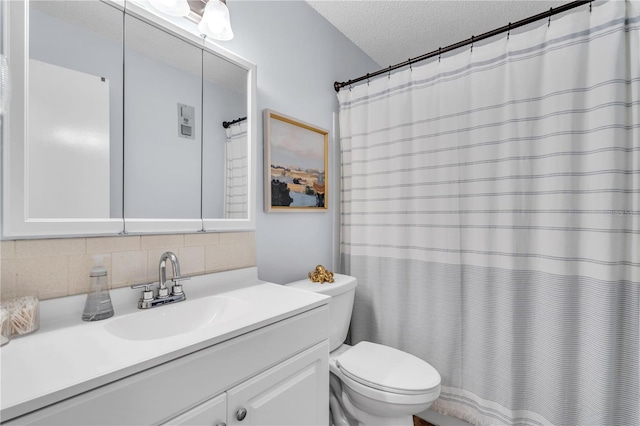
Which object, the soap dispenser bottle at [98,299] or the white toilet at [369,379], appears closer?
the soap dispenser bottle at [98,299]

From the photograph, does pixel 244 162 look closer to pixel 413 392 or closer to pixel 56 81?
pixel 56 81

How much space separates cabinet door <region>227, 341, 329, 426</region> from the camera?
0.82m

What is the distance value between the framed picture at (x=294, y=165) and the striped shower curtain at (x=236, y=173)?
143 millimetres

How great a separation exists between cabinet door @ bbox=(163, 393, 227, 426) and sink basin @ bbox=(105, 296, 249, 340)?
0.20 meters

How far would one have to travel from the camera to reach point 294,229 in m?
1.70

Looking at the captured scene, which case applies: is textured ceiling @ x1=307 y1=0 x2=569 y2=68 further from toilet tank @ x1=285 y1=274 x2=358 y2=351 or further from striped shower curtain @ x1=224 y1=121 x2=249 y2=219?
toilet tank @ x1=285 y1=274 x2=358 y2=351

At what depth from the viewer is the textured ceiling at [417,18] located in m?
1.75

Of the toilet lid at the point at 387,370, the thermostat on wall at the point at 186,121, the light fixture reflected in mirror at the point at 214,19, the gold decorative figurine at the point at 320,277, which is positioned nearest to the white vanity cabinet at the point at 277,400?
the toilet lid at the point at 387,370

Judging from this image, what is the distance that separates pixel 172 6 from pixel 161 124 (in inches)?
16.7

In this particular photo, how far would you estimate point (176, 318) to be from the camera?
100 centimetres

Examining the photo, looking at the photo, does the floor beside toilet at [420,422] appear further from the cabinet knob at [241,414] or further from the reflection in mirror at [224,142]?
the reflection in mirror at [224,142]

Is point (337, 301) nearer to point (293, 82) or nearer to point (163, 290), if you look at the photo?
point (163, 290)

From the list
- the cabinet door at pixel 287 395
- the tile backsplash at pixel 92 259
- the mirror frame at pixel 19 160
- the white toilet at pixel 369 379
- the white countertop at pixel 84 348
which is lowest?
the white toilet at pixel 369 379

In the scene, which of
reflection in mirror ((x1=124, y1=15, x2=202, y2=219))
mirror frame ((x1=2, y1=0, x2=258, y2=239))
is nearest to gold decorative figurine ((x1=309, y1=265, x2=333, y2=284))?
reflection in mirror ((x1=124, y1=15, x2=202, y2=219))
